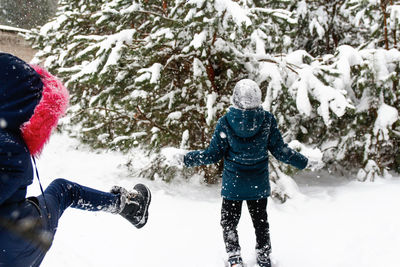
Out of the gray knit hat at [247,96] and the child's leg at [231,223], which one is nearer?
the gray knit hat at [247,96]

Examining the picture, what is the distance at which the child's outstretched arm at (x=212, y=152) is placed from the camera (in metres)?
2.69

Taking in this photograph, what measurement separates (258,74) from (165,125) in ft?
5.90

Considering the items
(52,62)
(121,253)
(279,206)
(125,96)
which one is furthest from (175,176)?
(52,62)

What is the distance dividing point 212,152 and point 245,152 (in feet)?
0.99

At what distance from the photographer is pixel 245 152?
262 cm

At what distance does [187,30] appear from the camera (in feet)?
15.5

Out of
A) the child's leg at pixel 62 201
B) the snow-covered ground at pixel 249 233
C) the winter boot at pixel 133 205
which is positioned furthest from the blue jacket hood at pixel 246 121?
the snow-covered ground at pixel 249 233

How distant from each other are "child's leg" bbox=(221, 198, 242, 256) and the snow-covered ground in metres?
0.33

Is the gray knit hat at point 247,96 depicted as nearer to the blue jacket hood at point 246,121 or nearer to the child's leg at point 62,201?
the blue jacket hood at point 246,121

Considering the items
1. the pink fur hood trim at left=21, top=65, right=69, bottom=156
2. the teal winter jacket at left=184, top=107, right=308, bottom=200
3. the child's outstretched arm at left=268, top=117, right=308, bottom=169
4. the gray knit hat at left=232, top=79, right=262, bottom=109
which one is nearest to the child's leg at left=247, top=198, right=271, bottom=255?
the teal winter jacket at left=184, top=107, right=308, bottom=200

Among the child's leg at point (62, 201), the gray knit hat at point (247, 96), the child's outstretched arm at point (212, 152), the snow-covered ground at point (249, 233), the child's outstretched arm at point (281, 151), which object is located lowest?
the snow-covered ground at point (249, 233)

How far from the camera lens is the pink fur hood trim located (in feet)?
5.34

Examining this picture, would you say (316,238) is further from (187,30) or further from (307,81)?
(187,30)

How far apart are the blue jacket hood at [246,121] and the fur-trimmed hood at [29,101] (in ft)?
4.46
